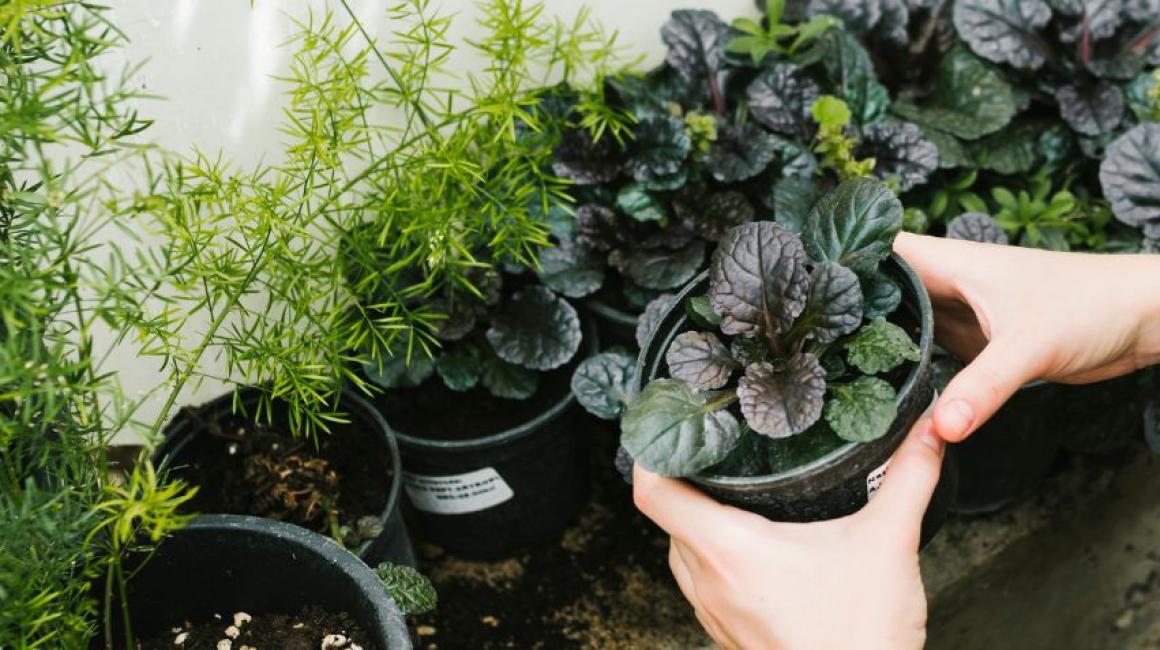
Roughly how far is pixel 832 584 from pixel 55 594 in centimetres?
74

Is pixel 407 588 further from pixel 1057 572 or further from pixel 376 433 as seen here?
pixel 1057 572

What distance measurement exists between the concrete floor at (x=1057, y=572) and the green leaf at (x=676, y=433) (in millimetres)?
927

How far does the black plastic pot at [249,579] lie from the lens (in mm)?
1237

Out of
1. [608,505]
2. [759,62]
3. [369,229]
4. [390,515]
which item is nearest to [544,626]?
[608,505]

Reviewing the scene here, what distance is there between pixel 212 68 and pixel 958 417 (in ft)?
3.36

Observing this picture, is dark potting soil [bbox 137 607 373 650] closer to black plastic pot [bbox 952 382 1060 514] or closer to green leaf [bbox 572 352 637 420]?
green leaf [bbox 572 352 637 420]

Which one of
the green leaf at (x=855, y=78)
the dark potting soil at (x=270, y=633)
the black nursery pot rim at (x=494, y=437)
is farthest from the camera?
the green leaf at (x=855, y=78)

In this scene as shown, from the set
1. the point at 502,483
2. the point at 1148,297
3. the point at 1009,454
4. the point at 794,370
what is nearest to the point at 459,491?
the point at 502,483

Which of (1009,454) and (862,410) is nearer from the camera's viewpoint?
(862,410)

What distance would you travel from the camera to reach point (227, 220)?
148 cm

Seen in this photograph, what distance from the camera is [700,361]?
1134 mm

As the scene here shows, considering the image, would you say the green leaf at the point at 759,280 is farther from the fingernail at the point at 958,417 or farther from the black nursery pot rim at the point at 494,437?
the black nursery pot rim at the point at 494,437

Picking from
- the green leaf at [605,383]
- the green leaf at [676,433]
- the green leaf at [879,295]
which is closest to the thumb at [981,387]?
the green leaf at [879,295]

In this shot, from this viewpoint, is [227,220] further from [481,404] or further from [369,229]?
[481,404]
